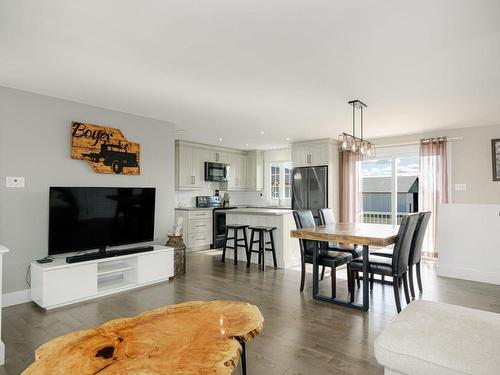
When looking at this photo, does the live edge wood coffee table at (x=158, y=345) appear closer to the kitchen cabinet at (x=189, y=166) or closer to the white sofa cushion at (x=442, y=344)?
the white sofa cushion at (x=442, y=344)

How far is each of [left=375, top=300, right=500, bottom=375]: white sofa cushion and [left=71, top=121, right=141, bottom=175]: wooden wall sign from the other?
3.88 m

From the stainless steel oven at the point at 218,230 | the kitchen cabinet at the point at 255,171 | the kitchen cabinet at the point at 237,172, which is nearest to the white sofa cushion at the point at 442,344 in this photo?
the stainless steel oven at the point at 218,230

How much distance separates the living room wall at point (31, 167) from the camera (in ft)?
11.4

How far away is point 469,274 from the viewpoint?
455cm

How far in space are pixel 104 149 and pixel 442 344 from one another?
13.8 feet

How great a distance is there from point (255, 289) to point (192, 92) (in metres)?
2.58

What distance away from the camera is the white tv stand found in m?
3.35

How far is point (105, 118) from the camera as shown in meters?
4.30

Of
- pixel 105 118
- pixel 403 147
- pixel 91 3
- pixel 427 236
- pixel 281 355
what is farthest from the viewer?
pixel 403 147

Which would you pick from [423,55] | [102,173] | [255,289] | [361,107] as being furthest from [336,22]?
[102,173]

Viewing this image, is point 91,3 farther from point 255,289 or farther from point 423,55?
point 255,289

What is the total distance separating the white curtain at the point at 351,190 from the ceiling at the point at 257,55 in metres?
2.36

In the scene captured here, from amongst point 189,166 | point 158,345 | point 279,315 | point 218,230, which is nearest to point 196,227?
point 218,230

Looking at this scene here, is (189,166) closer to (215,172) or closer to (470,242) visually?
(215,172)
